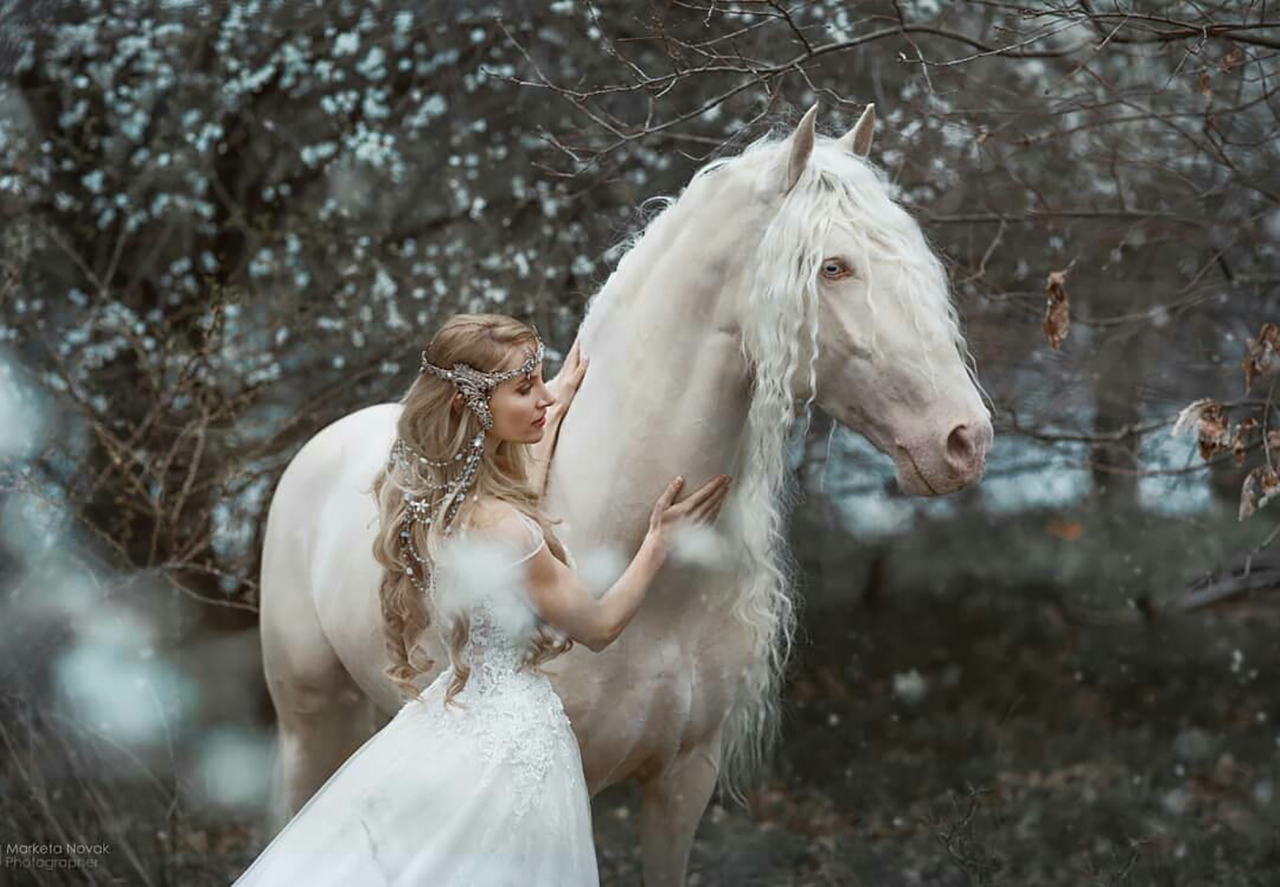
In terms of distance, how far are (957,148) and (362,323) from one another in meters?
2.18

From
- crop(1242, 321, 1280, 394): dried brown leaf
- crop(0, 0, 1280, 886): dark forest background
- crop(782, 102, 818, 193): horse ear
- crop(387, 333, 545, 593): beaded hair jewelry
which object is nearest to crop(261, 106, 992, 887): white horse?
crop(782, 102, 818, 193): horse ear

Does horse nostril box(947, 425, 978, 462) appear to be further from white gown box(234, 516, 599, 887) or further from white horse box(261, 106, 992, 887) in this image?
white gown box(234, 516, 599, 887)

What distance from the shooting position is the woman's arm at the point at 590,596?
2283mm

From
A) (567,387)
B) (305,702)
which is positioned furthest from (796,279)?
(305,702)

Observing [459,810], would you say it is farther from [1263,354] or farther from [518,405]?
[1263,354]

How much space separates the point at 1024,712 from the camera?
582cm

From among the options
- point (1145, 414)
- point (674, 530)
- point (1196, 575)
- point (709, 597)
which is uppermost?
point (674, 530)

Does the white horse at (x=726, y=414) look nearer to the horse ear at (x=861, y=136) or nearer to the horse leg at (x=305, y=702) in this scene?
the horse ear at (x=861, y=136)

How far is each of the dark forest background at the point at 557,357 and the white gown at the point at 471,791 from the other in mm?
2385

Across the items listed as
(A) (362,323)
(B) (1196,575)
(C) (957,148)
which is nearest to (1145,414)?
(B) (1196,575)

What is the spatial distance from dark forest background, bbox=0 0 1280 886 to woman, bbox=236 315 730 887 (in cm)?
229

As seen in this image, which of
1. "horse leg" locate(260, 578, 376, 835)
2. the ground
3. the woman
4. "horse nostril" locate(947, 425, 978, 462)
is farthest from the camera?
the ground

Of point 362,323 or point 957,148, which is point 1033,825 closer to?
point 957,148

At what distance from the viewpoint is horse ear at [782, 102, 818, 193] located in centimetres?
220
